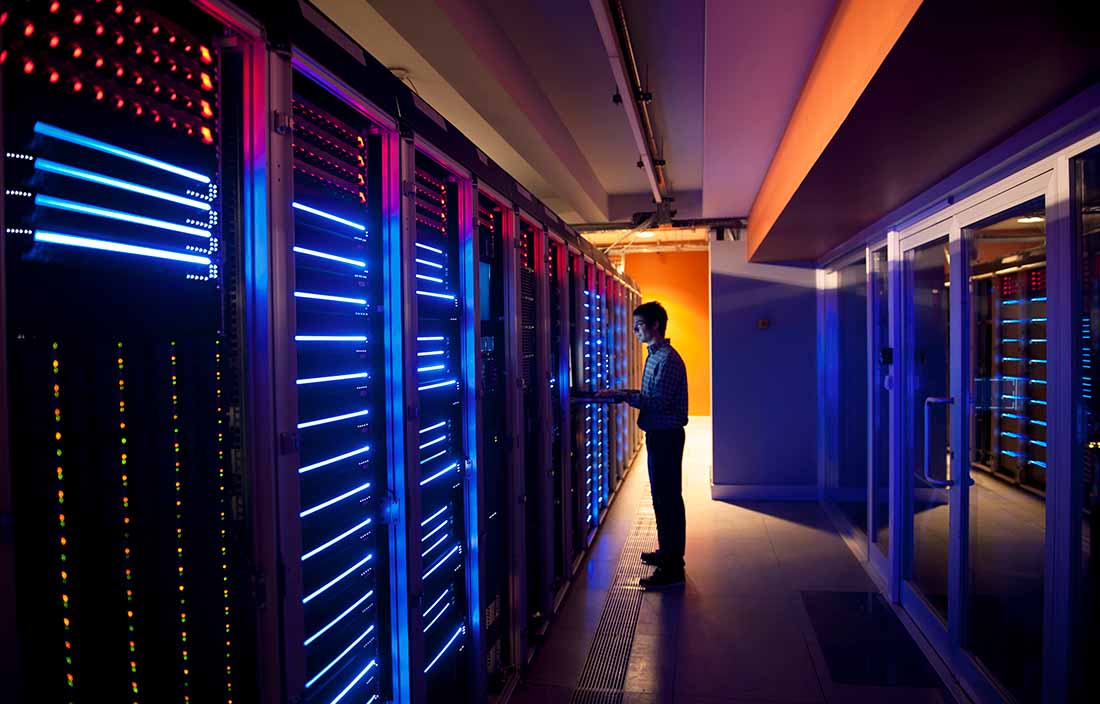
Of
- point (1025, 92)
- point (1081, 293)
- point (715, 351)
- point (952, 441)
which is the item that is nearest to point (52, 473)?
point (1025, 92)

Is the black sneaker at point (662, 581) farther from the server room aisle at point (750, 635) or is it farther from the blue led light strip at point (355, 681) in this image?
the blue led light strip at point (355, 681)

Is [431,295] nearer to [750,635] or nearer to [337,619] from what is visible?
[337,619]

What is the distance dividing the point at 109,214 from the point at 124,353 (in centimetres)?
19

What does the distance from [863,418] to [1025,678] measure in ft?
10.5

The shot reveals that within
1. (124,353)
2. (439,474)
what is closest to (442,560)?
(439,474)

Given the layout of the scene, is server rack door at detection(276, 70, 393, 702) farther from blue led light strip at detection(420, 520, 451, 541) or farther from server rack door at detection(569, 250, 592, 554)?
server rack door at detection(569, 250, 592, 554)

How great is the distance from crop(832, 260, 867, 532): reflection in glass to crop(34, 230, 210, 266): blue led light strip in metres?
5.38

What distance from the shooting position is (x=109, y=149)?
32.6 inches

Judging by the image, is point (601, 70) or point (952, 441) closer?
point (952, 441)

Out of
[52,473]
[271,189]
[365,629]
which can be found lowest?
[365,629]

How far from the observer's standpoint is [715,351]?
613 centimetres

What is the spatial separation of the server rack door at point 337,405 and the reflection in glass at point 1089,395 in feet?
6.91

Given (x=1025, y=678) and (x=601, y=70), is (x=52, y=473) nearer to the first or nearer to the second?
(x=1025, y=678)

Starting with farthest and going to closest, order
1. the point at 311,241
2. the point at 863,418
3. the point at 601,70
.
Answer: the point at 863,418
the point at 601,70
the point at 311,241
